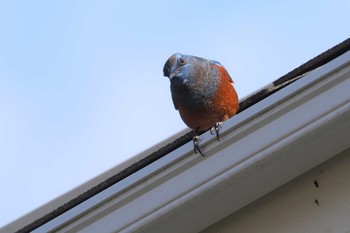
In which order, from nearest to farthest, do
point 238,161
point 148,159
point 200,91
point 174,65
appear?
1. point 238,161
2. point 148,159
3. point 200,91
4. point 174,65

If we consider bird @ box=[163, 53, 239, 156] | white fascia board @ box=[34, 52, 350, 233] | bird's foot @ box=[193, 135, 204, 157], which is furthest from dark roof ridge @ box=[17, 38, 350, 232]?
bird @ box=[163, 53, 239, 156]

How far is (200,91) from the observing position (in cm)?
520

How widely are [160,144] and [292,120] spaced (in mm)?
1785

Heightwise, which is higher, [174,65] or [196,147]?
[174,65]

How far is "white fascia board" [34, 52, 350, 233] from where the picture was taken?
3.02 meters

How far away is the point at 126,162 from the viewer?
4645 mm

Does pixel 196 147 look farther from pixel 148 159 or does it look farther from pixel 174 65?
pixel 174 65

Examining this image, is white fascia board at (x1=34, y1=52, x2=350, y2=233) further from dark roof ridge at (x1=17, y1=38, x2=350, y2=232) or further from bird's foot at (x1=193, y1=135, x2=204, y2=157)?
dark roof ridge at (x1=17, y1=38, x2=350, y2=232)

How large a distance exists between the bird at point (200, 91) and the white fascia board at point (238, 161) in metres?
1.63

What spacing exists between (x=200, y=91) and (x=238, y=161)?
2.20 metres

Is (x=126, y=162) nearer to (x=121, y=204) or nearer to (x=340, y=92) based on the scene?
(x=121, y=204)

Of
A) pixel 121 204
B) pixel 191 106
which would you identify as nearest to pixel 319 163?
pixel 121 204

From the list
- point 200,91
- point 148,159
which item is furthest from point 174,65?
point 148,159

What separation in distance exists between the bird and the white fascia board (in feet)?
5.36
